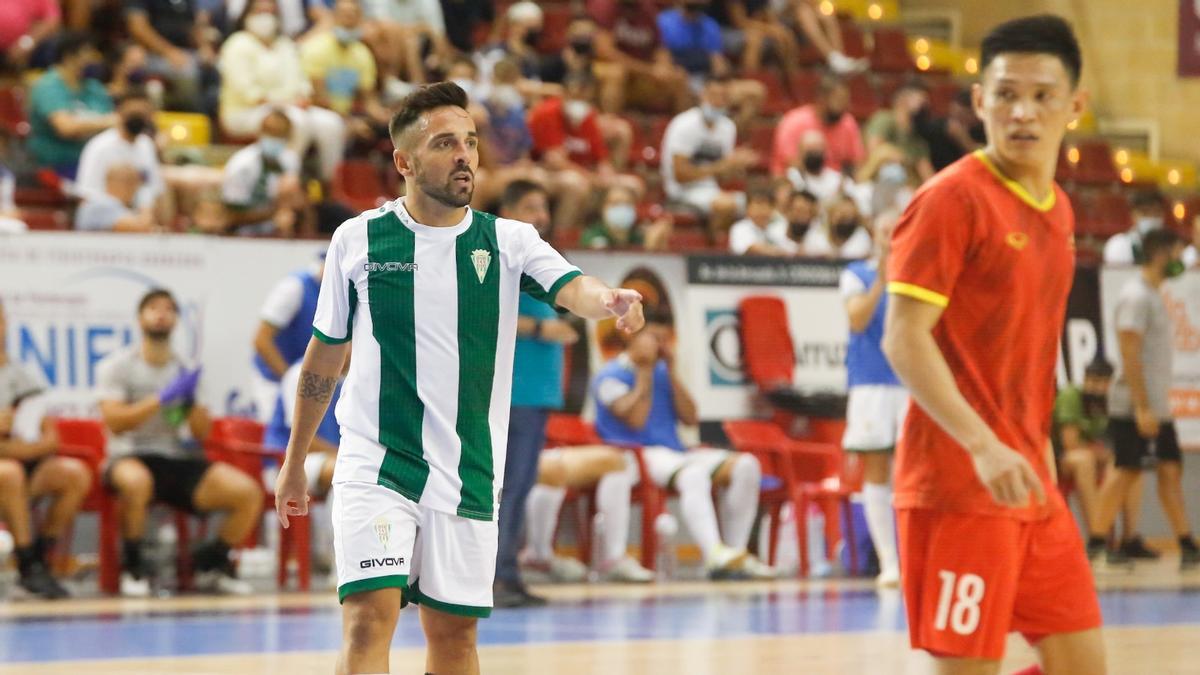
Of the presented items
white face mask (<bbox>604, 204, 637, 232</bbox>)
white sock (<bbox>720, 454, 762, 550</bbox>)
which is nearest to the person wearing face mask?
white sock (<bbox>720, 454, 762, 550</bbox>)

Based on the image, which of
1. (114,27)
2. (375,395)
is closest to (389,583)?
(375,395)

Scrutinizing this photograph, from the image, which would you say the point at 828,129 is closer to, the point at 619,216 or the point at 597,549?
the point at 619,216

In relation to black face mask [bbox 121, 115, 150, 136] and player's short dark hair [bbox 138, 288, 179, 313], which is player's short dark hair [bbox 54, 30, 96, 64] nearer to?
black face mask [bbox 121, 115, 150, 136]

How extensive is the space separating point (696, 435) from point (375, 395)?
7.87 metres

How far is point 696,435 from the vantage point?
12773 mm

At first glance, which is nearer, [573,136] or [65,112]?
[65,112]

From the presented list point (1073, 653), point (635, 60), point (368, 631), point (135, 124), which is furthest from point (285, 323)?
point (1073, 653)

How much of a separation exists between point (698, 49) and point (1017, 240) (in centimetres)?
1437

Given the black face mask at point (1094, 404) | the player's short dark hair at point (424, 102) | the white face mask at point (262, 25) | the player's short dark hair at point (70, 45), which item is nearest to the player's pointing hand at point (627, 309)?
the player's short dark hair at point (424, 102)

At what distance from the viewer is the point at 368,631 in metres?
4.82

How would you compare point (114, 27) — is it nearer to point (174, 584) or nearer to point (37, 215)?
point (37, 215)

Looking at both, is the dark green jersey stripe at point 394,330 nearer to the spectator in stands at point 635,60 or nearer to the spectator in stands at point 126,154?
the spectator in stands at point 126,154

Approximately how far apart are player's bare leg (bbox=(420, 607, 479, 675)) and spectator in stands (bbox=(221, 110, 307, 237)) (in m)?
7.76

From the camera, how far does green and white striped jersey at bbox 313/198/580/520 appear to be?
16.3ft
